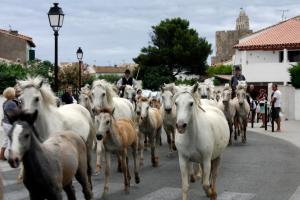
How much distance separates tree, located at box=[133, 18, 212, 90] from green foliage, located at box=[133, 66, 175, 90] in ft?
1.19

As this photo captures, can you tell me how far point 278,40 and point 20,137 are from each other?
54.7 meters

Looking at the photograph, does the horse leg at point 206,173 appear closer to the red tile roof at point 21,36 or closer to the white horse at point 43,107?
the white horse at point 43,107

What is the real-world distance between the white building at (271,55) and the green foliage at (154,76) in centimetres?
1038

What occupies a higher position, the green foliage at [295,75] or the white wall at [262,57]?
the white wall at [262,57]

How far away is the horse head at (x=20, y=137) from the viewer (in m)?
6.32

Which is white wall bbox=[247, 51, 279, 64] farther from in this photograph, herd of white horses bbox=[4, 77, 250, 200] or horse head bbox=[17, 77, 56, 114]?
horse head bbox=[17, 77, 56, 114]

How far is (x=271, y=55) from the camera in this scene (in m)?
59.1

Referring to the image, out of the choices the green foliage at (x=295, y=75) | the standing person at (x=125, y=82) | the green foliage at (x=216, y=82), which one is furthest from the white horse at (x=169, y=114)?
the green foliage at (x=216, y=82)

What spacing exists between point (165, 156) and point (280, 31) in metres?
48.3

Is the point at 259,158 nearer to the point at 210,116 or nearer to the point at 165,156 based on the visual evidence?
the point at 165,156

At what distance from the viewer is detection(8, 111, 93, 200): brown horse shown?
649 centimetres

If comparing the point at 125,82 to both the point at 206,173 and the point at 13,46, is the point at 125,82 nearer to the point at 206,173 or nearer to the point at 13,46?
A: the point at 206,173

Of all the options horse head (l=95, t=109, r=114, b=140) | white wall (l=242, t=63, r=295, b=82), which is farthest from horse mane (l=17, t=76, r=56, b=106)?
white wall (l=242, t=63, r=295, b=82)

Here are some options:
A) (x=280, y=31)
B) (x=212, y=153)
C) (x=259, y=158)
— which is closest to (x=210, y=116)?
(x=212, y=153)
